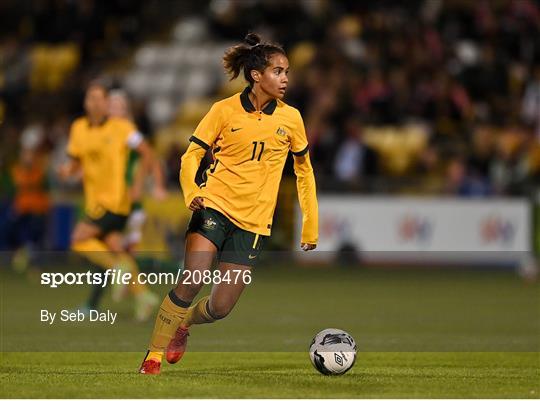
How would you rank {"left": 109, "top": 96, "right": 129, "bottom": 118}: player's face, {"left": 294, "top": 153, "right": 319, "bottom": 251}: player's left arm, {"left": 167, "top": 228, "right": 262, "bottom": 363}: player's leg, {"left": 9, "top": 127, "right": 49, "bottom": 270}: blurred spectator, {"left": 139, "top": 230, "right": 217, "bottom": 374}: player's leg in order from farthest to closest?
{"left": 9, "top": 127, "right": 49, "bottom": 270}: blurred spectator
{"left": 109, "top": 96, "right": 129, "bottom": 118}: player's face
{"left": 294, "top": 153, "right": 319, "bottom": 251}: player's left arm
{"left": 167, "top": 228, "right": 262, "bottom": 363}: player's leg
{"left": 139, "top": 230, "right": 217, "bottom": 374}: player's leg

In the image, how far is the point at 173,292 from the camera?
10430 mm

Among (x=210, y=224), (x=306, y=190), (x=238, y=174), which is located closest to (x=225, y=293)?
(x=210, y=224)

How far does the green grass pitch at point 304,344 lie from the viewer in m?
9.84

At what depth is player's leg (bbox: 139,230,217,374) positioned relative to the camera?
10172mm

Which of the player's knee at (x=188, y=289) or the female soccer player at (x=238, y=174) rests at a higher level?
the female soccer player at (x=238, y=174)

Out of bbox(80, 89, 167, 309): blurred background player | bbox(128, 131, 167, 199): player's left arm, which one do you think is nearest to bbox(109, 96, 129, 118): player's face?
bbox(80, 89, 167, 309): blurred background player

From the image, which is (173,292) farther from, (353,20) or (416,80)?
(353,20)

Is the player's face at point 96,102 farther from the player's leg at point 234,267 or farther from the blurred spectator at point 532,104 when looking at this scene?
the blurred spectator at point 532,104

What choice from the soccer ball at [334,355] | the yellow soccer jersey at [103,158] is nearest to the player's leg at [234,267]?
the soccer ball at [334,355]

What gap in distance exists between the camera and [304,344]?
13.3 m

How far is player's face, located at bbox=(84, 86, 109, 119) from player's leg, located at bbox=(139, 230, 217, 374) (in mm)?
5720

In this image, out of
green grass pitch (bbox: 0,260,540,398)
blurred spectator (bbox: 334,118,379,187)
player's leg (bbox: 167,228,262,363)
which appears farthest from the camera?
blurred spectator (bbox: 334,118,379,187)
